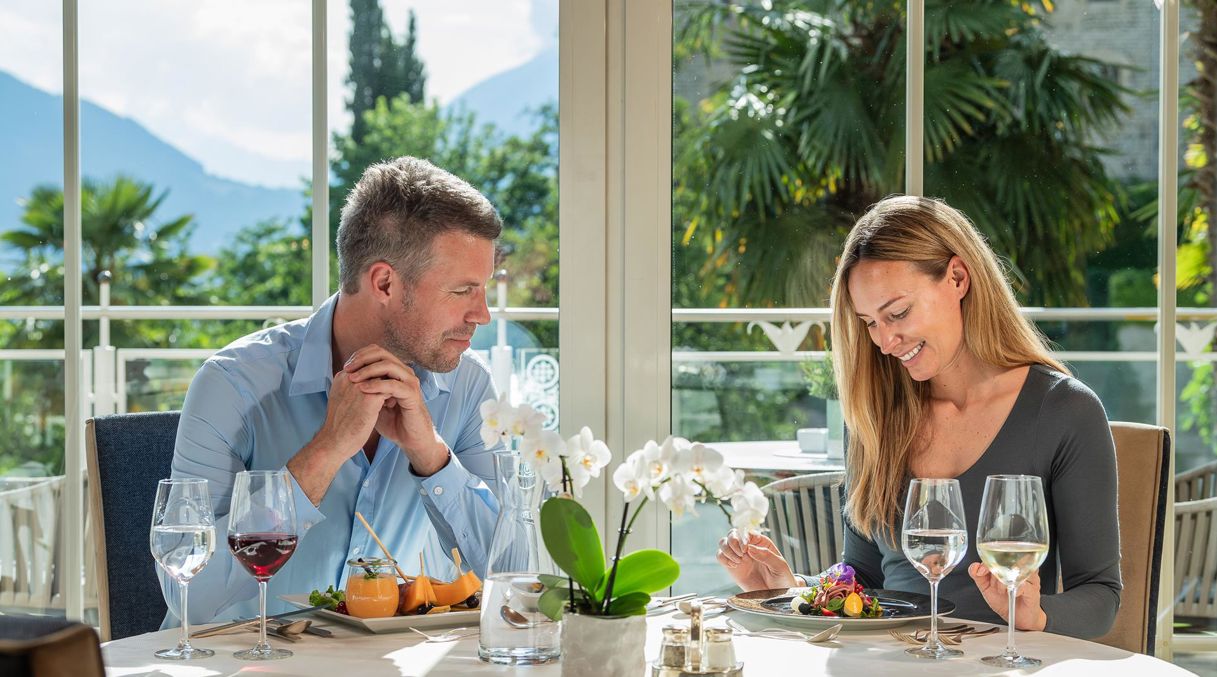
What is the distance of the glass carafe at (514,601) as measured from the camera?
1221 mm

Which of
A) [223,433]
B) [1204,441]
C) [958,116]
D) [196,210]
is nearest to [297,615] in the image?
[223,433]

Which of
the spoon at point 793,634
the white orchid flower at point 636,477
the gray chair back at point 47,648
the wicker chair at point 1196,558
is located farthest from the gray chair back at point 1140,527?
the gray chair back at point 47,648

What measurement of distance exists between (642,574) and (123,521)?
110 cm

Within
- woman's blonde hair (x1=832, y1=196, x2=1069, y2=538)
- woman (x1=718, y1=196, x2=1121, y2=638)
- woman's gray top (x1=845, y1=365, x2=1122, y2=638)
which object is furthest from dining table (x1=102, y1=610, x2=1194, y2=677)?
woman's blonde hair (x1=832, y1=196, x2=1069, y2=538)

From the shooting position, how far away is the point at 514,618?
1.24m

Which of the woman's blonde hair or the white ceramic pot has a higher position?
the woman's blonde hair

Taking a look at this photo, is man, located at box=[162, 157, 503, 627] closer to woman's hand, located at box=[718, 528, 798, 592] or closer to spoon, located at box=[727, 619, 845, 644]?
woman's hand, located at box=[718, 528, 798, 592]

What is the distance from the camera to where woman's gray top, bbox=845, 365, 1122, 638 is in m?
1.69

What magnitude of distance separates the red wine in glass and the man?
367 mm

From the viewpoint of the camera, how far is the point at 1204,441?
97.0 inches

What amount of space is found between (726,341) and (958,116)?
2.32ft

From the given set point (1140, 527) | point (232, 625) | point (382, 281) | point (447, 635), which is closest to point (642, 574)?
point (447, 635)

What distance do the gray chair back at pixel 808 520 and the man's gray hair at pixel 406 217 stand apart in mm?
910

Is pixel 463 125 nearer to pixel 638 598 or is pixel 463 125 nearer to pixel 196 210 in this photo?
pixel 196 210
